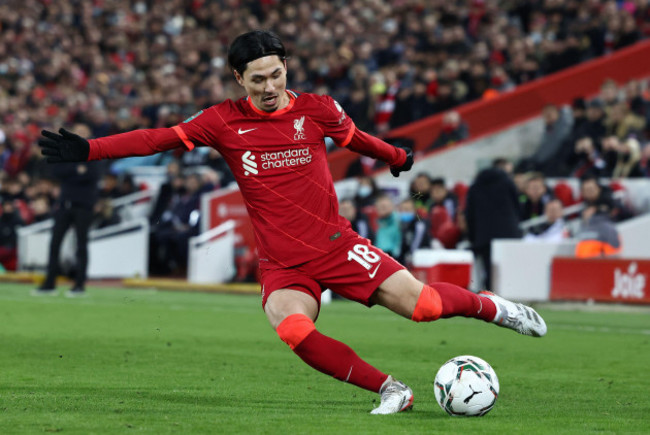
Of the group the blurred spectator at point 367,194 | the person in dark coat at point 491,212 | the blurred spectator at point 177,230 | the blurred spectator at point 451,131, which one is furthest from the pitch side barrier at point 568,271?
the blurred spectator at point 177,230

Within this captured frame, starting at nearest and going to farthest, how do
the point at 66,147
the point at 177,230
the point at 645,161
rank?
the point at 66,147
the point at 645,161
the point at 177,230

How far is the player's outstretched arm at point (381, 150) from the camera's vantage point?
23.0 feet

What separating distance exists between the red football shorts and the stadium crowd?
11.1 m

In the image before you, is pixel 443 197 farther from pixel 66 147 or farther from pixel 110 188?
pixel 66 147

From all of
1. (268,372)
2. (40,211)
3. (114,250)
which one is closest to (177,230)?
(114,250)

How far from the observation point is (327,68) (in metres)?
25.5

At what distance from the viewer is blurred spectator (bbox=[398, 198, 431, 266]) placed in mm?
18062

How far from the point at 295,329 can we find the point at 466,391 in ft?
3.24

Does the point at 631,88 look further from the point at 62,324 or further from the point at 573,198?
the point at 62,324

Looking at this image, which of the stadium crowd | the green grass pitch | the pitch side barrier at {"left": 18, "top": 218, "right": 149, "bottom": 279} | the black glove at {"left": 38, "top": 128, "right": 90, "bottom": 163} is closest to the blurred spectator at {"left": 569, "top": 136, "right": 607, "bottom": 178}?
the stadium crowd

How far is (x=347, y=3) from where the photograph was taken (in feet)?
94.3

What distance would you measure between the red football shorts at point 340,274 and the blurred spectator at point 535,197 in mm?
11850

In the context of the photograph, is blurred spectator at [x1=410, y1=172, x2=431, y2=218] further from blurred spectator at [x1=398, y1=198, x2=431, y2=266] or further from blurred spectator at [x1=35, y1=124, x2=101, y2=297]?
blurred spectator at [x1=35, y1=124, x2=101, y2=297]

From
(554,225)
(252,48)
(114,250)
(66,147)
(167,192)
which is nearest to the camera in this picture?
(66,147)
